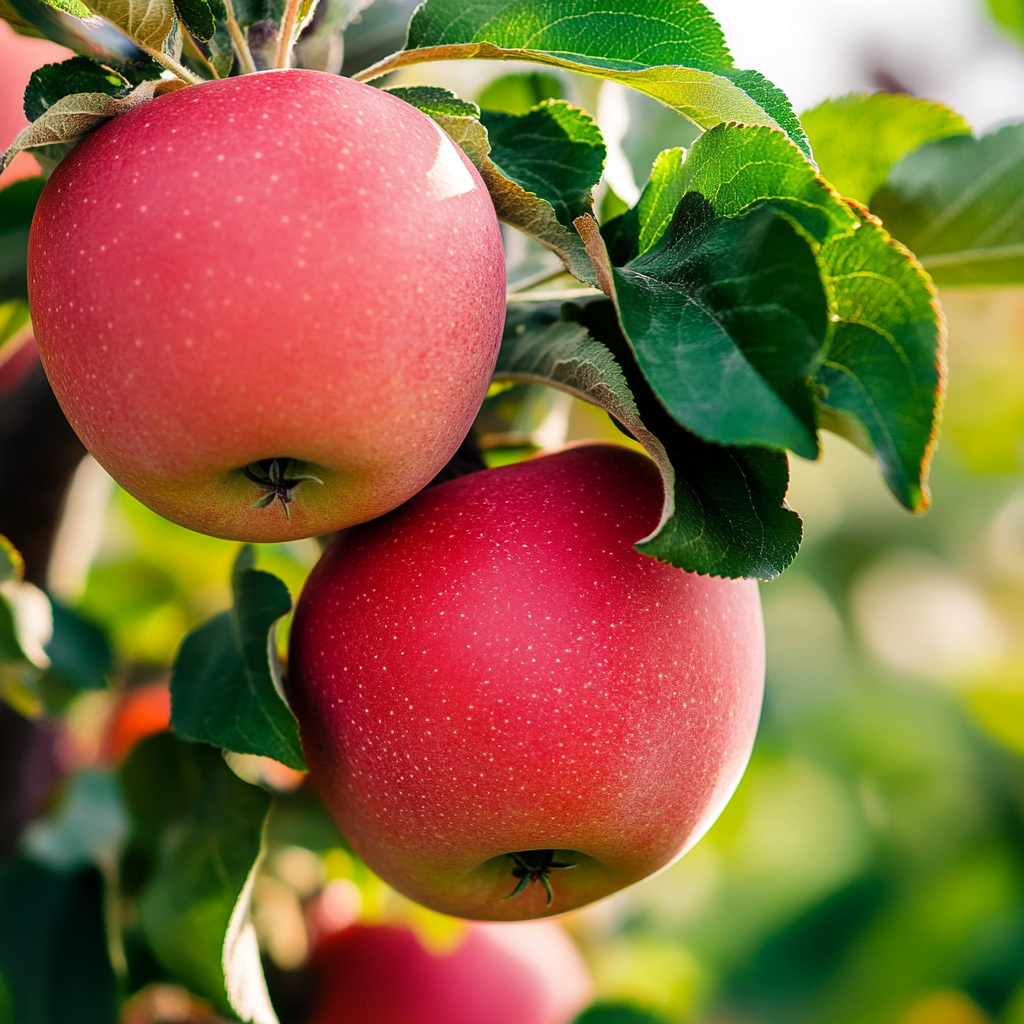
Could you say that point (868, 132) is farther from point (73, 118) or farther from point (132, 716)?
point (132, 716)

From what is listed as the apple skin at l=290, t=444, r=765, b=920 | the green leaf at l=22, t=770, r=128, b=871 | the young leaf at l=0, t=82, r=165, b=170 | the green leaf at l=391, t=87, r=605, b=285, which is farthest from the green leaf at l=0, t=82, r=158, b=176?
the green leaf at l=22, t=770, r=128, b=871

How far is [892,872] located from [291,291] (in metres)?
2.32

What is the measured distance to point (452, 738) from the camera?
19.1 inches

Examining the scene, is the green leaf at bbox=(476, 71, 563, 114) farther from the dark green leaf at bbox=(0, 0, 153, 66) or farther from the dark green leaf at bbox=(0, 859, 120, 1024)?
the dark green leaf at bbox=(0, 859, 120, 1024)

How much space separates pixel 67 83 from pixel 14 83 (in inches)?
16.0

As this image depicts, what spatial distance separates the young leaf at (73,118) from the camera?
40cm

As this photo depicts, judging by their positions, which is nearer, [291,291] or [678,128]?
[291,291]

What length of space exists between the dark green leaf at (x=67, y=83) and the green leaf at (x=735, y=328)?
0.26 metres

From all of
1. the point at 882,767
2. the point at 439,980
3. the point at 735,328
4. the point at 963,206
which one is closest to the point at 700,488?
the point at 735,328

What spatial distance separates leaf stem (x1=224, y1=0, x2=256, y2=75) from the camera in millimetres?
487

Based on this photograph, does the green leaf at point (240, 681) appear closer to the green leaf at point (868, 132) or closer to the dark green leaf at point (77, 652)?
the dark green leaf at point (77, 652)

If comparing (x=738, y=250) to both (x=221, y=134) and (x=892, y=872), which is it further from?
(x=892, y=872)

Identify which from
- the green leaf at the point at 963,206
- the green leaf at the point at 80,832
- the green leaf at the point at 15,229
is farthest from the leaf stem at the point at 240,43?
the green leaf at the point at 80,832

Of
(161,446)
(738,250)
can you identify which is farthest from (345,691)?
(738,250)
